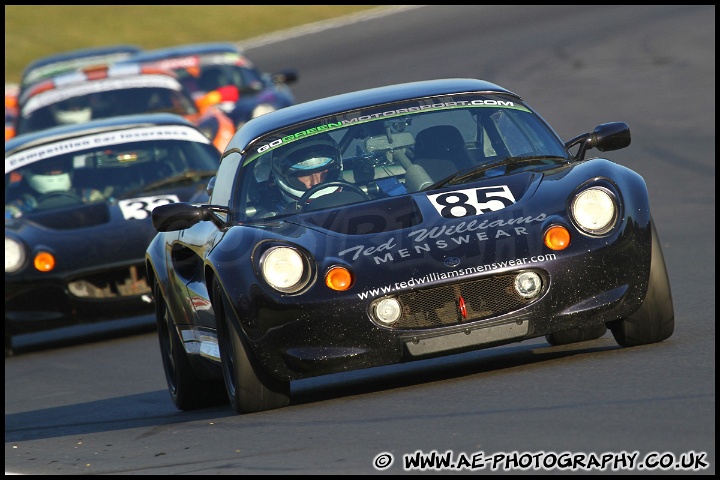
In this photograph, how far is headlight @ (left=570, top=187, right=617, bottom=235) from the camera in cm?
653

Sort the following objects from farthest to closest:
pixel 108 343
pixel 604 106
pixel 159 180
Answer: pixel 604 106
pixel 159 180
pixel 108 343

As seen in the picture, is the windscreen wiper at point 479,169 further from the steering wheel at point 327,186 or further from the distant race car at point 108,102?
the distant race car at point 108,102

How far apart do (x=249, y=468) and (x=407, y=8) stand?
2898 centimetres

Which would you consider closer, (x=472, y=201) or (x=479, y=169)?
(x=472, y=201)

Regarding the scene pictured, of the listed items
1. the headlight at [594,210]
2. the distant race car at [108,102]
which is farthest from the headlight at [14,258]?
the distant race car at [108,102]

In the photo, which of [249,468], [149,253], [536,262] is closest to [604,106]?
[149,253]

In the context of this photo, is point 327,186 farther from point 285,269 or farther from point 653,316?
point 653,316

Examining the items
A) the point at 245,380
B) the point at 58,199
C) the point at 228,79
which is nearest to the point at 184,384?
the point at 245,380

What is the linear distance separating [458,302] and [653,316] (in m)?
0.93

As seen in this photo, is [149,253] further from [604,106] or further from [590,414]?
[604,106]

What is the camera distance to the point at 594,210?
6.58m

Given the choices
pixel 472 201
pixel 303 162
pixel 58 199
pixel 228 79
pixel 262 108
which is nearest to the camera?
pixel 472 201

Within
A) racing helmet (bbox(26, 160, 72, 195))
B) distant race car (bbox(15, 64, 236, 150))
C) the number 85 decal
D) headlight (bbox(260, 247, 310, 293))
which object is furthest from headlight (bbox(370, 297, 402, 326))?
distant race car (bbox(15, 64, 236, 150))

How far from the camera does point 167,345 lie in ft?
26.9
